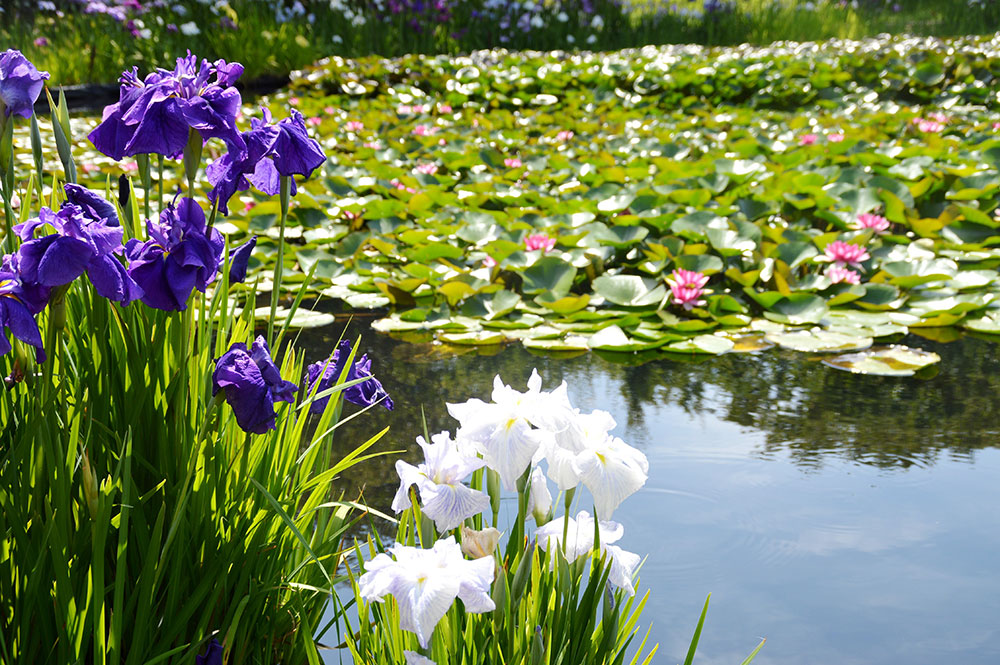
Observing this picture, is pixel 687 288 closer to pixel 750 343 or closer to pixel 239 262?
pixel 750 343

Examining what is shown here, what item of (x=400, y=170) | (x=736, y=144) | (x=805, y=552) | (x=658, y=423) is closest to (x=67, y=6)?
(x=400, y=170)

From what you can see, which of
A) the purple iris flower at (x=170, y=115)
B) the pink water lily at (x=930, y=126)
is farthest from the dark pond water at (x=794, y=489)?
the pink water lily at (x=930, y=126)

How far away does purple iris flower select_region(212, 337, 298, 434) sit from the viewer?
2.89ft

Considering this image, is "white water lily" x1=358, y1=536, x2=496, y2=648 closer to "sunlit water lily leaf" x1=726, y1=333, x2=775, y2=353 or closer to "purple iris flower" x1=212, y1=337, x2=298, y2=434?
"purple iris flower" x1=212, y1=337, x2=298, y2=434

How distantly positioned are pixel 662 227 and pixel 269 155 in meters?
2.27


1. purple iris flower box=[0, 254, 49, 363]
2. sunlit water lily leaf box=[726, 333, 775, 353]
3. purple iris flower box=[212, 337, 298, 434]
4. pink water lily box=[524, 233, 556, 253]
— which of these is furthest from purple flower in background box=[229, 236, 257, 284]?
pink water lily box=[524, 233, 556, 253]

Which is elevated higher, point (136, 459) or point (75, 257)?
point (75, 257)

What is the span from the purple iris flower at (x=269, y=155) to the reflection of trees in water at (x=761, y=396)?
765 mm

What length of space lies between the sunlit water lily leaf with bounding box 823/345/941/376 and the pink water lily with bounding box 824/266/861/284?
41 centimetres

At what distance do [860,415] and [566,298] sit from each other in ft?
3.08

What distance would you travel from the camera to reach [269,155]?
937mm

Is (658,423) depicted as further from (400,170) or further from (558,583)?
(400,170)

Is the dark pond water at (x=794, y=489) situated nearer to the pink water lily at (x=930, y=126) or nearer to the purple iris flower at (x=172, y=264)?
the purple iris flower at (x=172, y=264)

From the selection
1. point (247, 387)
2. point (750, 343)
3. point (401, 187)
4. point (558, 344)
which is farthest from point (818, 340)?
point (401, 187)
